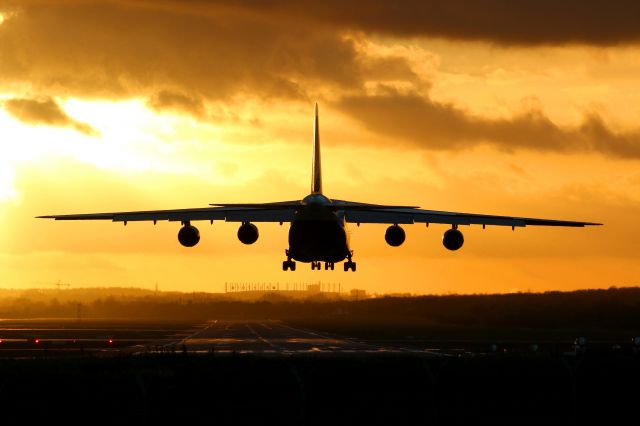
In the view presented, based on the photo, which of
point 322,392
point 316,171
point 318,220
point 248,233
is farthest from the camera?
point 316,171

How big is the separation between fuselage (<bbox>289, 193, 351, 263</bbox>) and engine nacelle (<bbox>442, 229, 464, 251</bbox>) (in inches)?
241

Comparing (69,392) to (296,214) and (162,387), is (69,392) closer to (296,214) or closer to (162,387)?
(162,387)

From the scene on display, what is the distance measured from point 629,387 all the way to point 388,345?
35749 millimetres

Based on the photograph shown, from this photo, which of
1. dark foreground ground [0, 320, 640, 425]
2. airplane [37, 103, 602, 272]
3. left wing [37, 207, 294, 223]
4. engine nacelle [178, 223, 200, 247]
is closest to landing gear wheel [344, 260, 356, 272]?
airplane [37, 103, 602, 272]

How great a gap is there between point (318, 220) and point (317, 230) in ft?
1.70

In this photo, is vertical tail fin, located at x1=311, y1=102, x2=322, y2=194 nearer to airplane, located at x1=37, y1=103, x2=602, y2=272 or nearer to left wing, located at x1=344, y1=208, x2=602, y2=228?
Answer: airplane, located at x1=37, y1=103, x2=602, y2=272

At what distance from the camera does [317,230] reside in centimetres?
5056

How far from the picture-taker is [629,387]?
3241 cm

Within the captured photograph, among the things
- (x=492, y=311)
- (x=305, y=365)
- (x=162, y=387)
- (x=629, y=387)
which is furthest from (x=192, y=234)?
(x=492, y=311)

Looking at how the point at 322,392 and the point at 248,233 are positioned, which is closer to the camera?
the point at 322,392

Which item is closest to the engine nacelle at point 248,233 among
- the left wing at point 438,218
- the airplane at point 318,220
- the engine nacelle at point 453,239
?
the airplane at point 318,220

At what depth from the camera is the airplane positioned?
166 ft

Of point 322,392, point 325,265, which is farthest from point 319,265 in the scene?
point 322,392

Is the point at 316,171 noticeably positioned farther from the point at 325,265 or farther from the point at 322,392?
the point at 322,392
